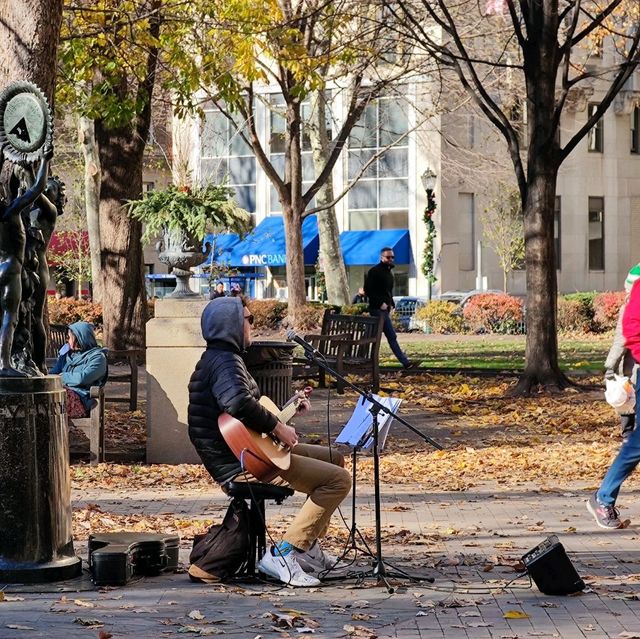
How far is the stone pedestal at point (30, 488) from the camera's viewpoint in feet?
26.0

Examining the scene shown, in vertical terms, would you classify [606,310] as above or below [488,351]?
above

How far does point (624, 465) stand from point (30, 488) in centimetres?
412

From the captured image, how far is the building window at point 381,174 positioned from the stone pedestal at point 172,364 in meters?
40.7

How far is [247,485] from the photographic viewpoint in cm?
799

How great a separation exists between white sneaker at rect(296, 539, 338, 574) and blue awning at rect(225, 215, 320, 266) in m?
45.9

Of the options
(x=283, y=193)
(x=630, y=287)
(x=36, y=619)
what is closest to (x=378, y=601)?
(x=36, y=619)

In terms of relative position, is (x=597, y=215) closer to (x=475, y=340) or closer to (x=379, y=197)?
(x=379, y=197)

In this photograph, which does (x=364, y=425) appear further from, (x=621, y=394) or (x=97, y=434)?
(x=97, y=434)

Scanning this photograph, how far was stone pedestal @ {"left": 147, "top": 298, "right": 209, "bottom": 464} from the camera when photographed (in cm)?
1266

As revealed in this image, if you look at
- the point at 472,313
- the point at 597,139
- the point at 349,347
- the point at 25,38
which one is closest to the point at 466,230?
the point at 597,139

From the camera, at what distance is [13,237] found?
28.2ft

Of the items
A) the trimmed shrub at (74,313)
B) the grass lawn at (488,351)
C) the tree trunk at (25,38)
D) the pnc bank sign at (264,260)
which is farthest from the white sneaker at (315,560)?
the pnc bank sign at (264,260)

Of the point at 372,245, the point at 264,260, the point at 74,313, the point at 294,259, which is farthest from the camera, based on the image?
the point at 264,260

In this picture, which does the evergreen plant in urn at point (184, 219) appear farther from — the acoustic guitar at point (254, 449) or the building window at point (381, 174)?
the building window at point (381, 174)
